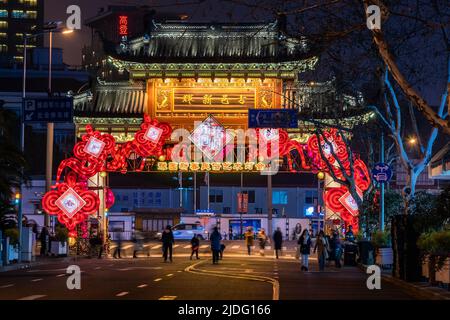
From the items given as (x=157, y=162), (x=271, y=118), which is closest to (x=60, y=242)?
(x=157, y=162)

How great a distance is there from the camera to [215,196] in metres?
102

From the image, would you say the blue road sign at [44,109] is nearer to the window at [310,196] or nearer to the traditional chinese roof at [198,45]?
the traditional chinese roof at [198,45]

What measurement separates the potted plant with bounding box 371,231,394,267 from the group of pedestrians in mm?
2154

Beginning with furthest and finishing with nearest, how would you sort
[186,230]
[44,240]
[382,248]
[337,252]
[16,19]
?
[16,19]
[186,230]
[44,240]
[337,252]
[382,248]

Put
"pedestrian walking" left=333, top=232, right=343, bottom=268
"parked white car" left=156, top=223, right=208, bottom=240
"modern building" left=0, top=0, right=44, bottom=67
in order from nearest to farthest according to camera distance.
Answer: "pedestrian walking" left=333, top=232, right=343, bottom=268, "parked white car" left=156, top=223, right=208, bottom=240, "modern building" left=0, top=0, right=44, bottom=67

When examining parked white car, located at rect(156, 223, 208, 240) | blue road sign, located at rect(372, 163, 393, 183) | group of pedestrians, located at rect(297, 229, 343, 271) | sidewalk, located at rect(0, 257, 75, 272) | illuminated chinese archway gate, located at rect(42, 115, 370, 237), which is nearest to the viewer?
blue road sign, located at rect(372, 163, 393, 183)

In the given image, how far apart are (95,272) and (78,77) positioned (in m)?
88.4

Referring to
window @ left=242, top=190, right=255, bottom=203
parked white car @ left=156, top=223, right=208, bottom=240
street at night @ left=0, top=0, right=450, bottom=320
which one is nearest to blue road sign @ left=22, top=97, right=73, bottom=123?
→ street at night @ left=0, top=0, right=450, bottom=320

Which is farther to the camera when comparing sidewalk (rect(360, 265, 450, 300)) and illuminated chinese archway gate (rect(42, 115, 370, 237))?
illuminated chinese archway gate (rect(42, 115, 370, 237))

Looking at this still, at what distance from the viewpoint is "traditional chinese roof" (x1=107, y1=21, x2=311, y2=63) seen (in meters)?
57.7

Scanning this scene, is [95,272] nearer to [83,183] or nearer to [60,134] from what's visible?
[83,183]

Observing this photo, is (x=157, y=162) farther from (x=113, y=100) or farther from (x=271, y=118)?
(x=271, y=118)

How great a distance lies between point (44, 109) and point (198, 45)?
18547 mm

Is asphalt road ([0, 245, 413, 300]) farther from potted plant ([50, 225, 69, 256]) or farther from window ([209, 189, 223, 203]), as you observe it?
window ([209, 189, 223, 203])
